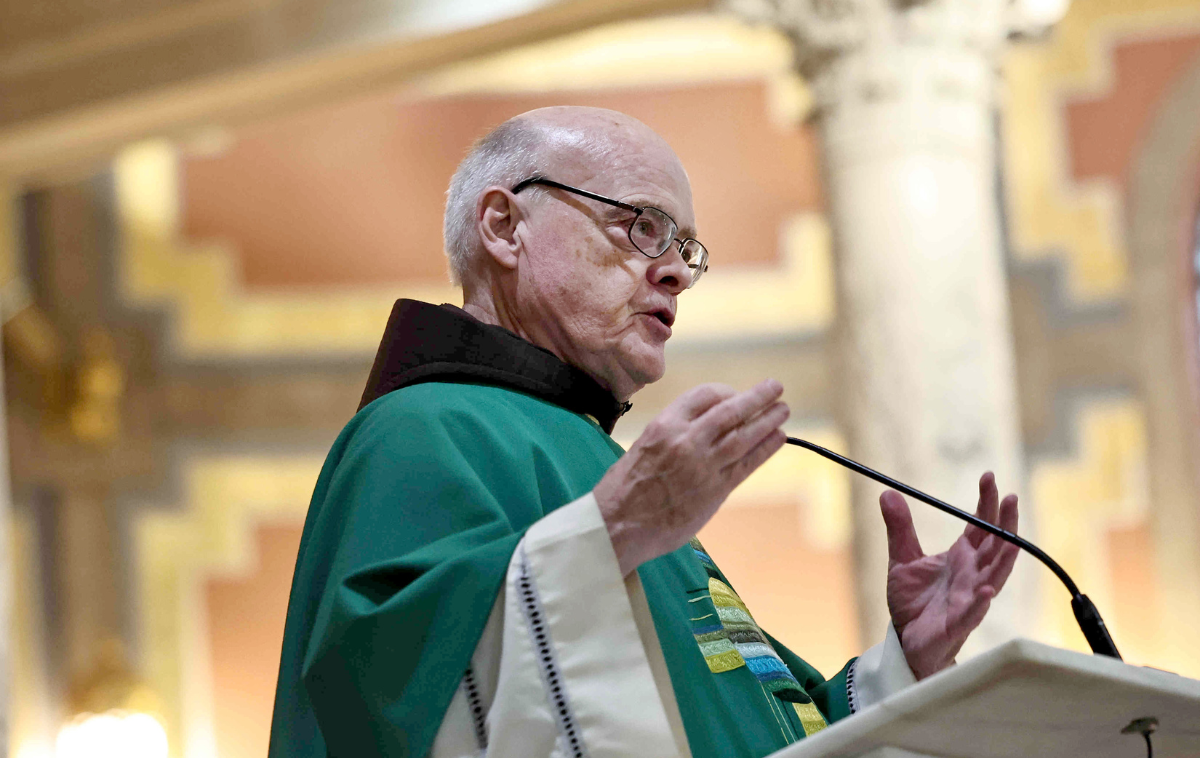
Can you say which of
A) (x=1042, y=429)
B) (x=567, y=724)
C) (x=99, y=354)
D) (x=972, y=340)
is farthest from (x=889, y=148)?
(x=99, y=354)

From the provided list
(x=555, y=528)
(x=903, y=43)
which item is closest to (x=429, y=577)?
(x=555, y=528)

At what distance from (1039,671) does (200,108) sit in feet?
16.2

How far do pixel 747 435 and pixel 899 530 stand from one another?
2.16ft

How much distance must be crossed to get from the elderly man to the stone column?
1.71 metres

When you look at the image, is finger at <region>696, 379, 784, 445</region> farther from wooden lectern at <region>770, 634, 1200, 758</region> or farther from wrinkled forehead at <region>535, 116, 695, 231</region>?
wrinkled forehead at <region>535, 116, 695, 231</region>

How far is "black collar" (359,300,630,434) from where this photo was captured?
6.75 ft

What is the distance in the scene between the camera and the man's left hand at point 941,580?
2.01 m

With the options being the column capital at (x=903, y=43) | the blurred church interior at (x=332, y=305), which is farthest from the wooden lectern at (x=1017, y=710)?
the blurred church interior at (x=332, y=305)

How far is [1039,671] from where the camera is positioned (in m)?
1.20

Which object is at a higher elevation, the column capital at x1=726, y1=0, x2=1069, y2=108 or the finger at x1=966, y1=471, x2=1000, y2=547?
the column capital at x1=726, y1=0, x2=1069, y2=108

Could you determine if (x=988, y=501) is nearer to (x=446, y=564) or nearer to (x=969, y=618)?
(x=969, y=618)

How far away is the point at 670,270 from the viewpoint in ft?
7.05

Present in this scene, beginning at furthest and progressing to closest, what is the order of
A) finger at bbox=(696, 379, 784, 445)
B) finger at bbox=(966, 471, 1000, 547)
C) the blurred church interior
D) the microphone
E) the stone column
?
the blurred church interior → the stone column → finger at bbox=(966, 471, 1000, 547) → the microphone → finger at bbox=(696, 379, 784, 445)

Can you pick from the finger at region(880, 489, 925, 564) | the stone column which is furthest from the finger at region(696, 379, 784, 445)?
the stone column
